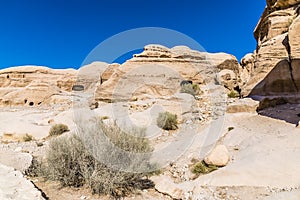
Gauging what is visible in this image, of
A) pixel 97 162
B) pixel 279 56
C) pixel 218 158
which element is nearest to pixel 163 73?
pixel 279 56

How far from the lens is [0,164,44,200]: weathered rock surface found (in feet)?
8.63

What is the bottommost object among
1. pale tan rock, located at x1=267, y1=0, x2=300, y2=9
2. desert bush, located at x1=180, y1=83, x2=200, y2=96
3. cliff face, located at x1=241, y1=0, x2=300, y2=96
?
desert bush, located at x1=180, y1=83, x2=200, y2=96

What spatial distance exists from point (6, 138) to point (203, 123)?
7829mm

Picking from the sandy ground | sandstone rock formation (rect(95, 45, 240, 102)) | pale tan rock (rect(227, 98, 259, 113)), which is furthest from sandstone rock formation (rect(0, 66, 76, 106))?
the sandy ground

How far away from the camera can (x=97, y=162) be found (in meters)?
3.84

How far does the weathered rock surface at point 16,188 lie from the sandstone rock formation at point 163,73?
12.3 meters

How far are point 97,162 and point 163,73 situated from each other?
45.3ft

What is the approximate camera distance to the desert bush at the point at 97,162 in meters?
3.70

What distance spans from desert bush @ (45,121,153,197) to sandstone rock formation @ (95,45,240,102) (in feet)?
36.7

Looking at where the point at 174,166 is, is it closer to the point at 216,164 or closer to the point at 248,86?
the point at 216,164

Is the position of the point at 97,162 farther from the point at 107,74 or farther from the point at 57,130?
the point at 107,74

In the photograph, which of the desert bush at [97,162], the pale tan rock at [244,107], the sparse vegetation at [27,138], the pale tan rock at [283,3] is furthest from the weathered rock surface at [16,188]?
the pale tan rock at [283,3]

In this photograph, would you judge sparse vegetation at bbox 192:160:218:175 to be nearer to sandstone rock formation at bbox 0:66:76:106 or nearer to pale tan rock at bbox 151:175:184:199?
pale tan rock at bbox 151:175:184:199

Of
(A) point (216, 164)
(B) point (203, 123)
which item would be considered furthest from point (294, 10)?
(A) point (216, 164)
